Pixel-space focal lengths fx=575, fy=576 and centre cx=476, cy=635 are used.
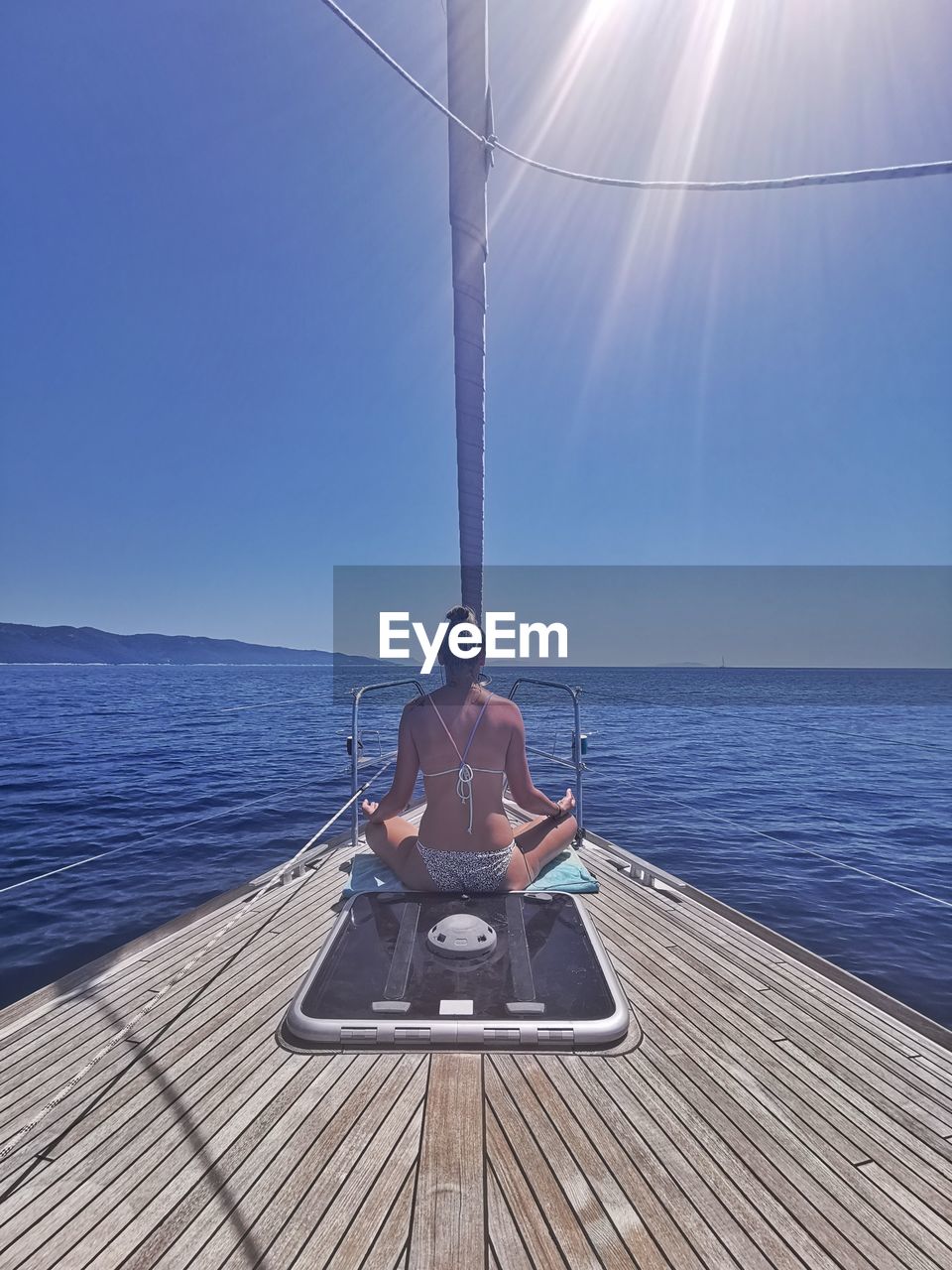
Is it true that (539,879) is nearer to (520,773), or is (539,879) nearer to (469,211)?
(520,773)

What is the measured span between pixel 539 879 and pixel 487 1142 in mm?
2250

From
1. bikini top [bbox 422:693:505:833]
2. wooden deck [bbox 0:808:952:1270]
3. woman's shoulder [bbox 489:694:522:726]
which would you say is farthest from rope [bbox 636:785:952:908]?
bikini top [bbox 422:693:505:833]

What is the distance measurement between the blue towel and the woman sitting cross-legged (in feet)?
0.78

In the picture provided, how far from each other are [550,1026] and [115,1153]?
189 cm

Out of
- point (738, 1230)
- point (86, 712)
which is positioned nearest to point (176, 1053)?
point (738, 1230)

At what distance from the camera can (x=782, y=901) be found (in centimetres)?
954

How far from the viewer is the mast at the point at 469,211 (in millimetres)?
2947

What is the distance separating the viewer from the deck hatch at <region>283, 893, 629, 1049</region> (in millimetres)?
2830

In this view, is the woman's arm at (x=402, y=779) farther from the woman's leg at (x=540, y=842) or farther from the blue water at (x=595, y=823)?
the blue water at (x=595, y=823)

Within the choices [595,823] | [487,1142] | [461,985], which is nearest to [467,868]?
[461,985]

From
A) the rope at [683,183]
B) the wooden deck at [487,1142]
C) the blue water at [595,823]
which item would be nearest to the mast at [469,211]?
the rope at [683,183]

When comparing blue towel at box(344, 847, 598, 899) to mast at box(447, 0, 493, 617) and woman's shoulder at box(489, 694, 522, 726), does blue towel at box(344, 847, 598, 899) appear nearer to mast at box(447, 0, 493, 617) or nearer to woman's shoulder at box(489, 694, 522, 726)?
woman's shoulder at box(489, 694, 522, 726)

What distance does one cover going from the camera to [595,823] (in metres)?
13.7

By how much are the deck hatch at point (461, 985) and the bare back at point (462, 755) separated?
0.57 meters
